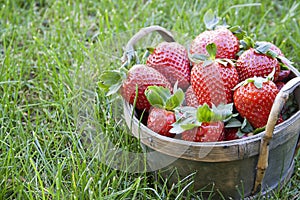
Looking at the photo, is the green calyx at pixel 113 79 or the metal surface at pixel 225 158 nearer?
the metal surface at pixel 225 158

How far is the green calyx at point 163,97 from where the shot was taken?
122 centimetres

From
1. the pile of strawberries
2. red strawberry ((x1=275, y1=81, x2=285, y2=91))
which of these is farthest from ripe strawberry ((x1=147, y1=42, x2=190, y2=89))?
red strawberry ((x1=275, y1=81, x2=285, y2=91))

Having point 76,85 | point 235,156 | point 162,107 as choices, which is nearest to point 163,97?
point 162,107

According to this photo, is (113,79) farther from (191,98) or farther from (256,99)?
(256,99)

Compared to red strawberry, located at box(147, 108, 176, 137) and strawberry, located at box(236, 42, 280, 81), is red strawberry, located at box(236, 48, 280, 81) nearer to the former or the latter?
strawberry, located at box(236, 42, 280, 81)

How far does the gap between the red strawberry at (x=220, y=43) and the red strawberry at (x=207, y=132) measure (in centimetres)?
24

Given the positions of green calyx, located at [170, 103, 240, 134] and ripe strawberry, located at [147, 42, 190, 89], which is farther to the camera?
ripe strawberry, located at [147, 42, 190, 89]

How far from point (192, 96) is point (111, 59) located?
1.78 feet

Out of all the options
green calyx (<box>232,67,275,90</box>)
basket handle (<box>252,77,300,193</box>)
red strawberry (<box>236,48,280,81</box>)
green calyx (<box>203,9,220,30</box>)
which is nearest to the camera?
basket handle (<box>252,77,300,193</box>)

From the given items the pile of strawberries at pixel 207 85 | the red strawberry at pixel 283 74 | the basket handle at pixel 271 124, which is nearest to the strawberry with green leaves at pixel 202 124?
the pile of strawberries at pixel 207 85

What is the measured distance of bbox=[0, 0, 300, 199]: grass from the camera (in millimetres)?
1305

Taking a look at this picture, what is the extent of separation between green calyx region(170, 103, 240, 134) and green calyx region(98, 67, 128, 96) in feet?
0.61

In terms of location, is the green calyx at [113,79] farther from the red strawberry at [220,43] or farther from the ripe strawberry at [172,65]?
the red strawberry at [220,43]

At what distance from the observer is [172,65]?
4.45 feet
